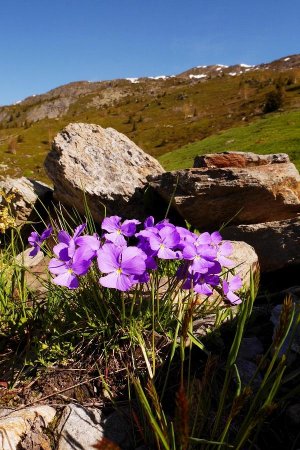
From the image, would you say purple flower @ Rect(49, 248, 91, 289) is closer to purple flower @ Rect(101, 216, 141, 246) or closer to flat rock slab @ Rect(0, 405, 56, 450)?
purple flower @ Rect(101, 216, 141, 246)

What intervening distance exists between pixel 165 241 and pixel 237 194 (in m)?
3.07

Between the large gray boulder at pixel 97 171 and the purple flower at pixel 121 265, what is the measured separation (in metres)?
4.02

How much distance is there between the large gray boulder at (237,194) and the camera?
197 inches

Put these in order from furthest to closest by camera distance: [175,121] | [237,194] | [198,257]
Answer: [175,121] → [237,194] → [198,257]

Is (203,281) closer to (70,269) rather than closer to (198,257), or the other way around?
(198,257)

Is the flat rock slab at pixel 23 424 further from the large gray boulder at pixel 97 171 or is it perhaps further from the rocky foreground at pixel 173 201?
the large gray boulder at pixel 97 171

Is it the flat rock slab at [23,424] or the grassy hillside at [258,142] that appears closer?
the flat rock slab at [23,424]

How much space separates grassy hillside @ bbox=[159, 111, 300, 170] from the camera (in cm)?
1107

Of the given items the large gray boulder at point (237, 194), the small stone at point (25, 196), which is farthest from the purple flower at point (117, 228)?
the small stone at point (25, 196)

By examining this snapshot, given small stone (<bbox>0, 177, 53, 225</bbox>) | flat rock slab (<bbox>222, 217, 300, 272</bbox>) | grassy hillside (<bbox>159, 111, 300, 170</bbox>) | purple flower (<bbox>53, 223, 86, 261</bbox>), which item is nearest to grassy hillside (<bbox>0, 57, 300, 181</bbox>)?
grassy hillside (<bbox>159, 111, 300, 170</bbox>)

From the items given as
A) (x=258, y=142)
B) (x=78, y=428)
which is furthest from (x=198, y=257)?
(x=258, y=142)

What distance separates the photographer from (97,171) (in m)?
6.49

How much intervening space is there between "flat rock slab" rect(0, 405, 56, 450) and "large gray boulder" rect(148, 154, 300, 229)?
10.8 feet

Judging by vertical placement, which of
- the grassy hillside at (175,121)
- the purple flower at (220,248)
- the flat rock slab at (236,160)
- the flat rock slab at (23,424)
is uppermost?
the grassy hillside at (175,121)
